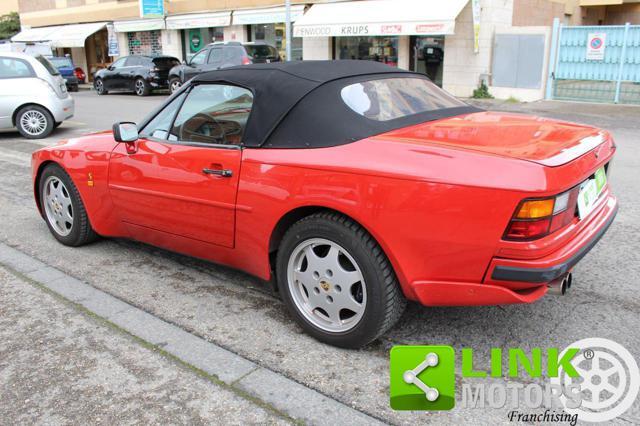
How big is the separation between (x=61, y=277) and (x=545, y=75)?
1560 cm

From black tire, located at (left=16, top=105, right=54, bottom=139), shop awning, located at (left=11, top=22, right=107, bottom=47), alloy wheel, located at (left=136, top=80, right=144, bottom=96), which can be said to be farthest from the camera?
shop awning, located at (left=11, top=22, right=107, bottom=47)

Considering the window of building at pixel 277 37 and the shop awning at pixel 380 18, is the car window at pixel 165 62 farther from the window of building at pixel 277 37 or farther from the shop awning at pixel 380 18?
the shop awning at pixel 380 18

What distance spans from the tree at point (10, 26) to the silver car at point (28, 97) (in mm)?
35343

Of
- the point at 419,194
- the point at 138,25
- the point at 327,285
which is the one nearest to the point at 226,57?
the point at 138,25

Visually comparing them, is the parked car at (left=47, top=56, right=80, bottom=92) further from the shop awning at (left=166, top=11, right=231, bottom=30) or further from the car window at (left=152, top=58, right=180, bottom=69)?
the car window at (left=152, top=58, right=180, bottom=69)

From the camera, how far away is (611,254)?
439 cm

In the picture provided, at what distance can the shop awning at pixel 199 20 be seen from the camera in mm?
24422

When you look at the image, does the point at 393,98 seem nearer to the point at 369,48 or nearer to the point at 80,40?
the point at 369,48

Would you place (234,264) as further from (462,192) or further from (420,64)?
(420,64)

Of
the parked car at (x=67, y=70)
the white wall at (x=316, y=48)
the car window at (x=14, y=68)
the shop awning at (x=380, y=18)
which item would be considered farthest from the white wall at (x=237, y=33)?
the car window at (x=14, y=68)

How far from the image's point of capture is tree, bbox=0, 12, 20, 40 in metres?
41.1

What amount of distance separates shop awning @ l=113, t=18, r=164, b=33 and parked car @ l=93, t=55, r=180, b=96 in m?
5.76

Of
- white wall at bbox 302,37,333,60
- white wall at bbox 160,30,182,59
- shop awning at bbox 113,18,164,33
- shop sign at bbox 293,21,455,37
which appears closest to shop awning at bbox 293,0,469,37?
shop sign at bbox 293,21,455,37

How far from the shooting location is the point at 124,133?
13.0 ft
